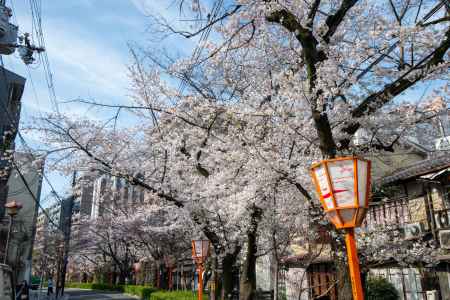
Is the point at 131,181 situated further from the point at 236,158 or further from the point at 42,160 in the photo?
the point at 236,158

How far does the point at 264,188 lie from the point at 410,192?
9.66 meters

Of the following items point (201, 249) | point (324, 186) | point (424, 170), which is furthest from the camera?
point (424, 170)

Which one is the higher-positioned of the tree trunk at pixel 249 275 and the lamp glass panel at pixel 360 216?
the lamp glass panel at pixel 360 216

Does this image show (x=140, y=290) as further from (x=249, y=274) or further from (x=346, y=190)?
(x=346, y=190)

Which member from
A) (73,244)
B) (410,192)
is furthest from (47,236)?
(410,192)

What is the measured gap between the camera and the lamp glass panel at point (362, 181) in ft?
14.9

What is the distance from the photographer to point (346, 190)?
4.58 m

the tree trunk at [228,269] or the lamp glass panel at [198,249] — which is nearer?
the tree trunk at [228,269]

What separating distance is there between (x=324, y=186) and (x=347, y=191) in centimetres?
28

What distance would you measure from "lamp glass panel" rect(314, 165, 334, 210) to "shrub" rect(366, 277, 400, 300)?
40.4 feet

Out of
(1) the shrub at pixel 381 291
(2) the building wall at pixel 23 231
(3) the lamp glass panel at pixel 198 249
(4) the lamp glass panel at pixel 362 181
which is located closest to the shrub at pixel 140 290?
(2) the building wall at pixel 23 231

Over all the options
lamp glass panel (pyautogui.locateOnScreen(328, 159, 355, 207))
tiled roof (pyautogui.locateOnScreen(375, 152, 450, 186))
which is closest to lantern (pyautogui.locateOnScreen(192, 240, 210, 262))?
tiled roof (pyautogui.locateOnScreen(375, 152, 450, 186))

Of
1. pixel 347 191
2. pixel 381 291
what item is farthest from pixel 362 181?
pixel 381 291

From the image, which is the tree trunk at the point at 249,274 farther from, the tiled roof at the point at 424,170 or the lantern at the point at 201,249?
the tiled roof at the point at 424,170
